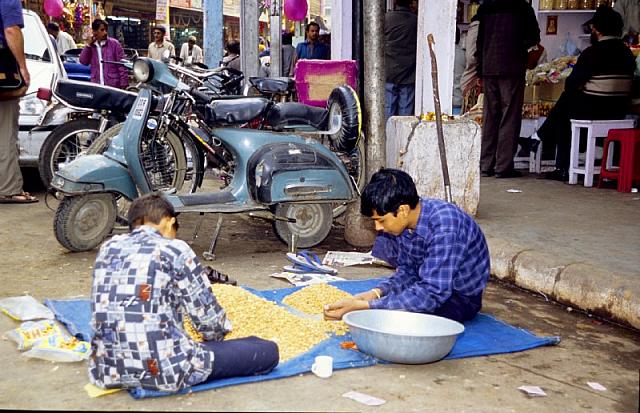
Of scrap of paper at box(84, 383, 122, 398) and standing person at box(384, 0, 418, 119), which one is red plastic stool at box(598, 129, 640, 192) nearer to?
standing person at box(384, 0, 418, 119)

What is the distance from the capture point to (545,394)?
3436 mm

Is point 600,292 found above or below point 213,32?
below

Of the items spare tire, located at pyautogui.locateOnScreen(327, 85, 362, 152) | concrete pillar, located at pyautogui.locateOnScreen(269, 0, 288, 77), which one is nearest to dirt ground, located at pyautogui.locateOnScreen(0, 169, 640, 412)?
spare tire, located at pyautogui.locateOnScreen(327, 85, 362, 152)

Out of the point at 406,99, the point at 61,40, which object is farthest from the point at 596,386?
the point at 61,40

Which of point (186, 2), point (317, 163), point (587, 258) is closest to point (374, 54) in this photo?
point (317, 163)

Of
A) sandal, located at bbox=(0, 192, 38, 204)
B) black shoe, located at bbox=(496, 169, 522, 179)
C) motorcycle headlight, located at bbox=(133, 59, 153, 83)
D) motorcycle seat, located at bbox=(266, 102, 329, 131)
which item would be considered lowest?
sandal, located at bbox=(0, 192, 38, 204)

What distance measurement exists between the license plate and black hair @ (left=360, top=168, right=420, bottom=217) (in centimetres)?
283

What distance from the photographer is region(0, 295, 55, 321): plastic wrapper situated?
433 cm

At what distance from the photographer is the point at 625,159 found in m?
7.74

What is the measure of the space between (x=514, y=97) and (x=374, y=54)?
265 cm

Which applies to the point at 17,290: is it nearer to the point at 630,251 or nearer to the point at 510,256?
the point at 510,256

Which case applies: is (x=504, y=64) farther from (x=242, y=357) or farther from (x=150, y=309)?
(x=150, y=309)

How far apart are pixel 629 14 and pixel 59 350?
28.4 feet

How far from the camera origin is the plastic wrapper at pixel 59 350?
3711mm
